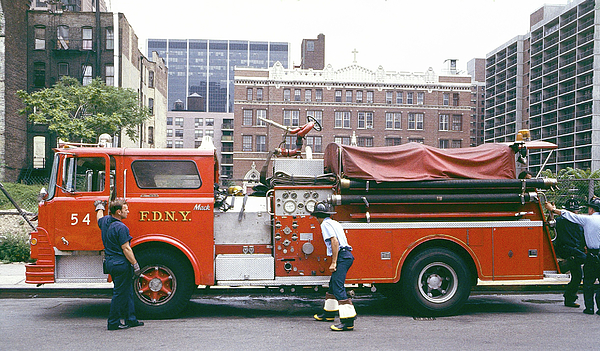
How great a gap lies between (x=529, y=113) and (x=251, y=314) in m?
97.8

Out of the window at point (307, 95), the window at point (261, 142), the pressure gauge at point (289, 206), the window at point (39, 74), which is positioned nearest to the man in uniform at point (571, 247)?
the pressure gauge at point (289, 206)

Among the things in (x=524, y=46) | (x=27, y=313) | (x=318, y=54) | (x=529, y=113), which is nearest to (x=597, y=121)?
(x=529, y=113)

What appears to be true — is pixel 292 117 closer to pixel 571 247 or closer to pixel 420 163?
pixel 571 247

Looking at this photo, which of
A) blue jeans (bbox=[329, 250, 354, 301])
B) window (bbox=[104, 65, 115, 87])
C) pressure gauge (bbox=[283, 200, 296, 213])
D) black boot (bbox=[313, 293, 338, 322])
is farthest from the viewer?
window (bbox=[104, 65, 115, 87])

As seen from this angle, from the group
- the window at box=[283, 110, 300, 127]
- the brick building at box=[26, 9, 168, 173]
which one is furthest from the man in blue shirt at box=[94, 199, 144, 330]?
the window at box=[283, 110, 300, 127]

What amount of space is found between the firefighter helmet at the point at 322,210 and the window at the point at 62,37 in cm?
4734

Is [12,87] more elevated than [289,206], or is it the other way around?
[12,87]

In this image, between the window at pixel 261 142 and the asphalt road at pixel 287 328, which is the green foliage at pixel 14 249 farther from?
the window at pixel 261 142

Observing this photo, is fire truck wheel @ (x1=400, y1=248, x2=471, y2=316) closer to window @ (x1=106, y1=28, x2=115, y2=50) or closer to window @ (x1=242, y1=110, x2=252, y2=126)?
window @ (x1=106, y1=28, x2=115, y2=50)

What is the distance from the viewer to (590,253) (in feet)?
30.9

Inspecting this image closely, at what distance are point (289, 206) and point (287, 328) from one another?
2001 mm

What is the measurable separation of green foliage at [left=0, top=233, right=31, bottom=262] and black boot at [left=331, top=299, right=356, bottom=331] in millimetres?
11121

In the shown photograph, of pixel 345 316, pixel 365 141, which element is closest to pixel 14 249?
pixel 345 316

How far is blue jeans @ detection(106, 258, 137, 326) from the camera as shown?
7.91 meters
